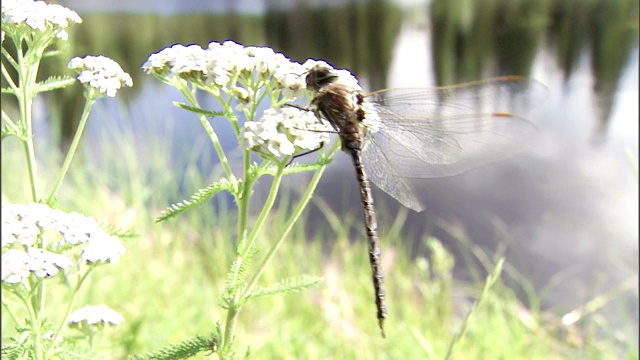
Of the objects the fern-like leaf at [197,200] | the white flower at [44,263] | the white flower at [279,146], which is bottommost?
the white flower at [44,263]

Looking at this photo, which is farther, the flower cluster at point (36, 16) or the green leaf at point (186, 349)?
the flower cluster at point (36, 16)

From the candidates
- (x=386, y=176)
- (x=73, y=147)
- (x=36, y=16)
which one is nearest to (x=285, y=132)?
(x=73, y=147)

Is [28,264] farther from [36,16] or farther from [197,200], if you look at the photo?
[36,16]

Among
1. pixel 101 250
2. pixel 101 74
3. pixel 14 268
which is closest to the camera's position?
pixel 14 268

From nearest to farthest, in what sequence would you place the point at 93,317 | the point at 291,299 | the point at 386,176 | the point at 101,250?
the point at 101,250 < the point at 93,317 < the point at 386,176 < the point at 291,299

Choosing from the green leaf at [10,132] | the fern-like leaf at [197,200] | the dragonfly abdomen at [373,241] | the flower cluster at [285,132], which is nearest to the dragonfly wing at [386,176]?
the dragonfly abdomen at [373,241]

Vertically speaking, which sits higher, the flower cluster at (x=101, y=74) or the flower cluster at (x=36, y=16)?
the flower cluster at (x=36, y=16)

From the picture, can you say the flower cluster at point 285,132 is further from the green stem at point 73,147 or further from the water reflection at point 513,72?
the water reflection at point 513,72

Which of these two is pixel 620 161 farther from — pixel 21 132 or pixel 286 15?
pixel 286 15

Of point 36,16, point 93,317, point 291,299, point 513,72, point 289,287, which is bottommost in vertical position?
point 291,299
